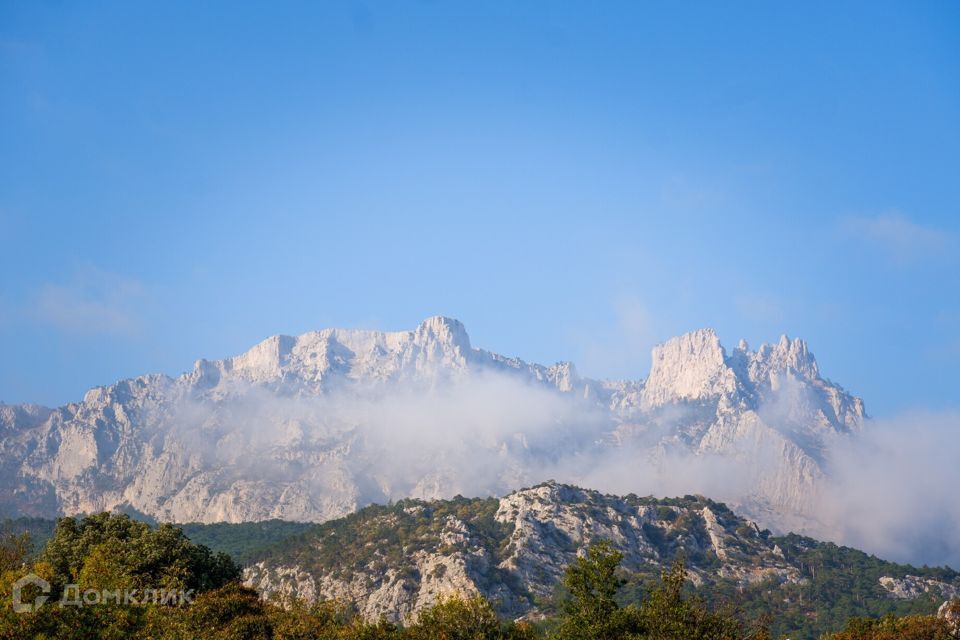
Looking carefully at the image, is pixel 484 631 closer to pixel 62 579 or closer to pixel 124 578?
pixel 124 578

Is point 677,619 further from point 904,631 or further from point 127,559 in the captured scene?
point 127,559

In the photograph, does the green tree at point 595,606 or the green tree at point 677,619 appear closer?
the green tree at point 677,619

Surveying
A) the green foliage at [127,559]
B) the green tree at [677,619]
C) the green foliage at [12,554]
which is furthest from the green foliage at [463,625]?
the green foliage at [12,554]

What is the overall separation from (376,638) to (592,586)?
24.4 meters

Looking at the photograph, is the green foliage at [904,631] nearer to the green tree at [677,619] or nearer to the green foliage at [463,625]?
the green tree at [677,619]

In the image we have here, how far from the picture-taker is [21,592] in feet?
268

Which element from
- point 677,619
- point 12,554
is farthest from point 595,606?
point 12,554

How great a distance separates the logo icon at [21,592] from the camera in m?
76.4

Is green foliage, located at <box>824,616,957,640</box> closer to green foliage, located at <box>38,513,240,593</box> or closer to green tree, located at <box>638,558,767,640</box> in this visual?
green tree, located at <box>638,558,767,640</box>

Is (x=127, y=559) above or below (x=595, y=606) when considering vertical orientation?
above

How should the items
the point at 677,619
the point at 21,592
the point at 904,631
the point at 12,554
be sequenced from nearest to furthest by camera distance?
the point at 21,592
the point at 677,619
the point at 904,631
the point at 12,554

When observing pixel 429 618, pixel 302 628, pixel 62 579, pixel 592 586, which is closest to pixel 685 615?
pixel 592 586

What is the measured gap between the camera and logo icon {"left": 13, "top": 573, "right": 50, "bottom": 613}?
76438 mm

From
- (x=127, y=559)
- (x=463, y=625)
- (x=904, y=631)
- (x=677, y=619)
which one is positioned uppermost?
(x=127, y=559)
